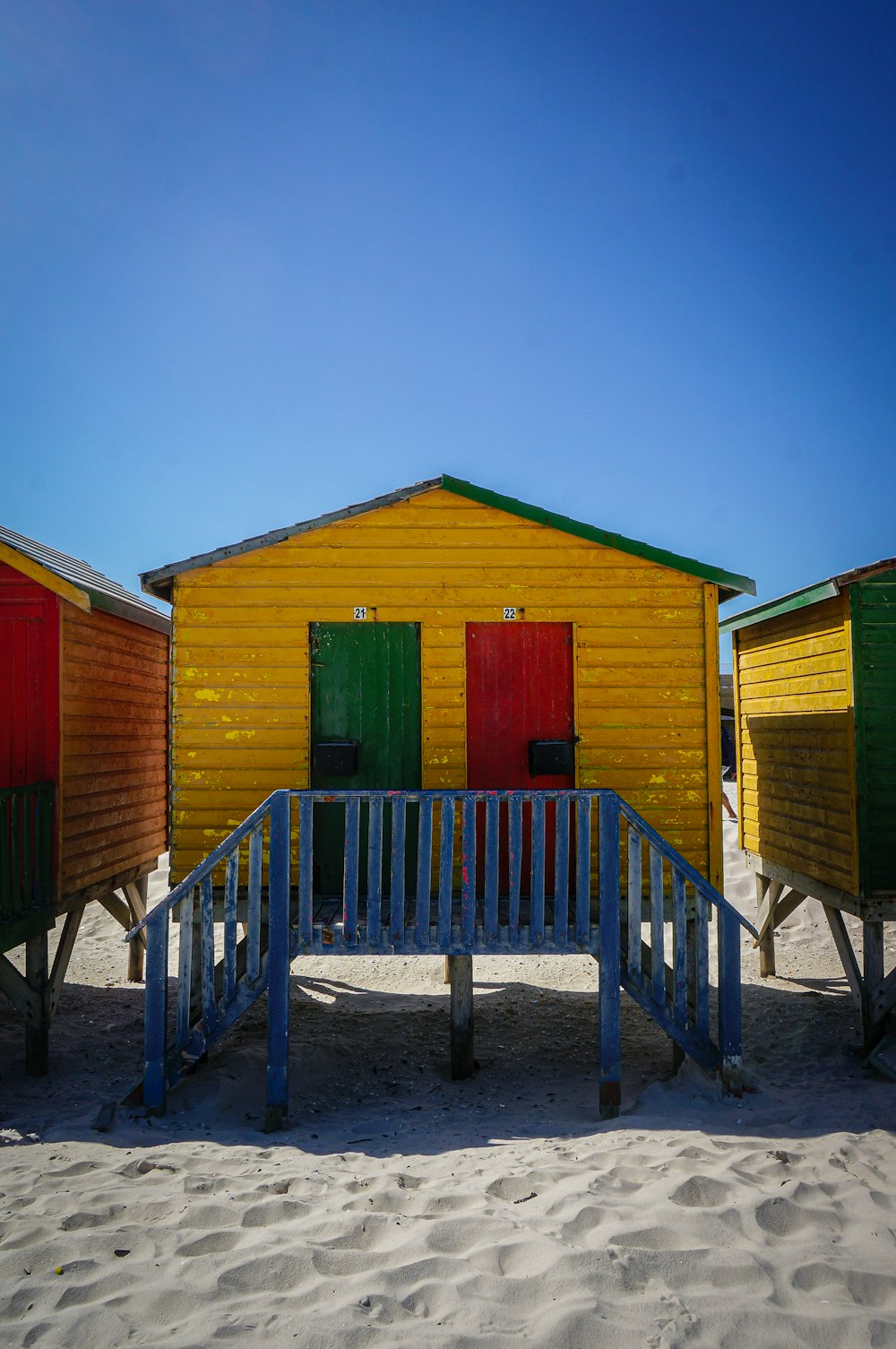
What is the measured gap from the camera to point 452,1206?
4199 mm

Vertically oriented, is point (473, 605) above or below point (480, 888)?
above

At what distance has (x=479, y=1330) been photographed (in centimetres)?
320

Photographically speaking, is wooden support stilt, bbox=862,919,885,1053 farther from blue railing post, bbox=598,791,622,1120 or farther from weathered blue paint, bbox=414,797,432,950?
weathered blue paint, bbox=414,797,432,950

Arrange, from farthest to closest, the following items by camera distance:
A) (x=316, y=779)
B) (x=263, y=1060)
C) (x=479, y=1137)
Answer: (x=316, y=779)
(x=263, y=1060)
(x=479, y=1137)

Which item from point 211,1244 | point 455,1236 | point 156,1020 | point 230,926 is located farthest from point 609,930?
point 156,1020

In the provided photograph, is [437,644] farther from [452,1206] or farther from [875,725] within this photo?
[452,1206]

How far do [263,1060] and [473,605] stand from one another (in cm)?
450

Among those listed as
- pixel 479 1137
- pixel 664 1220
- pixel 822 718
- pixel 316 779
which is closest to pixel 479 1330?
pixel 664 1220

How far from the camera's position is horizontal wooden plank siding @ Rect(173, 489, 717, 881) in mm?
7312

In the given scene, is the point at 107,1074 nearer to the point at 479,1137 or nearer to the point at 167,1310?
the point at 479,1137

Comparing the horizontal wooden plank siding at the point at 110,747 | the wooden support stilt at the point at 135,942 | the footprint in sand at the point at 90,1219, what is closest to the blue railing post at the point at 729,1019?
the footprint in sand at the point at 90,1219

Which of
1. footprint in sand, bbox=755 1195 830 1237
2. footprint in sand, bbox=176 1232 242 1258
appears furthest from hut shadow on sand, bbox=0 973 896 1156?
footprint in sand, bbox=176 1232 242 1258

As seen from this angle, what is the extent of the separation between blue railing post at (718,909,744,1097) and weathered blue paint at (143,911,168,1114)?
413cm

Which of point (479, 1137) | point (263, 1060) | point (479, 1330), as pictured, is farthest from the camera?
point (263, 1060)
